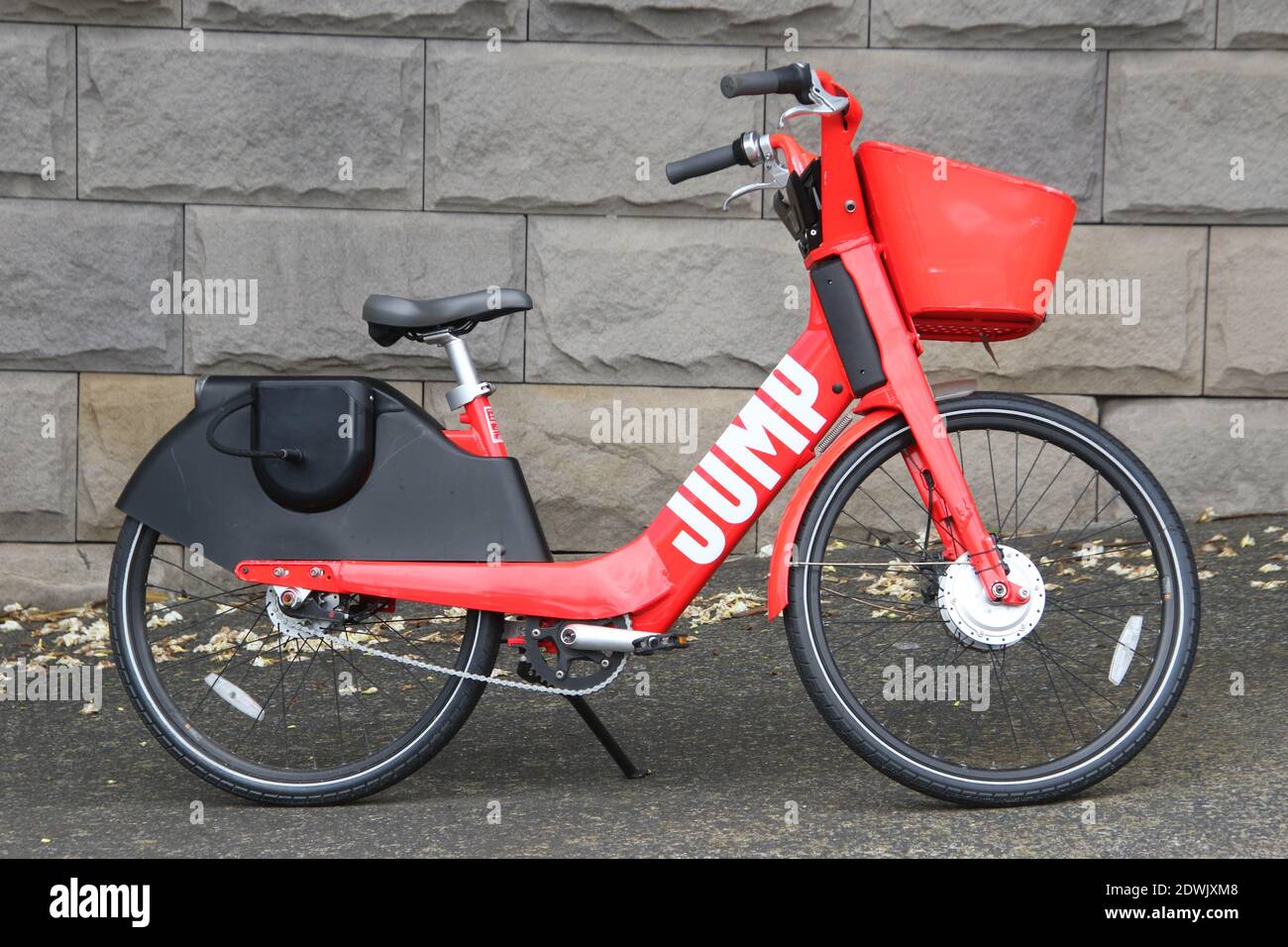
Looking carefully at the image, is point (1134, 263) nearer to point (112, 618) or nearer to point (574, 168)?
point (574, 168)

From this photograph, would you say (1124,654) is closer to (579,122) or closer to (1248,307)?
(1248,307)

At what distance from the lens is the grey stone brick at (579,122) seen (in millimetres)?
4730

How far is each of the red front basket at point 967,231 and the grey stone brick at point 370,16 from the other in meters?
2.28

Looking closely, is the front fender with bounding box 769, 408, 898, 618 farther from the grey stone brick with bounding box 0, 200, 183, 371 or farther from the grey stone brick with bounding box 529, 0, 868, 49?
the grey stone brick with bounding box 0, 200, 183, 371

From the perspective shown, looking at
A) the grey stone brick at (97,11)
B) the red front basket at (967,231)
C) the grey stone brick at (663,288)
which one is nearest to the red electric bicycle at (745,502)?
the red front basket at (967,231)

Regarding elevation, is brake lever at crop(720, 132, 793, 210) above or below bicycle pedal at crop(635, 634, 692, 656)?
above

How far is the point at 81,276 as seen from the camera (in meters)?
4.77

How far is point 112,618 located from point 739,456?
4.45 ft

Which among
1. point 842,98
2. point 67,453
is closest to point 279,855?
point 842,98

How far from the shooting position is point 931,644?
12.9 feet

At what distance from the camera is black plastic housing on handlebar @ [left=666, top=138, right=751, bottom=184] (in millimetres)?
2852

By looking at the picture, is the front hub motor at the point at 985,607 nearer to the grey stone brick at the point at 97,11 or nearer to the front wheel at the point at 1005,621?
the front wheel at the point at 1005,621

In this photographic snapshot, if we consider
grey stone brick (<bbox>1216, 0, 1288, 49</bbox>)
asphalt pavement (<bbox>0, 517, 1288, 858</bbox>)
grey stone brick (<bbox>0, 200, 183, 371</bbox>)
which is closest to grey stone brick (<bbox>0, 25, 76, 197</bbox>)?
grey stone brick (<bbox>0, 200, 183, 371</bbox>)

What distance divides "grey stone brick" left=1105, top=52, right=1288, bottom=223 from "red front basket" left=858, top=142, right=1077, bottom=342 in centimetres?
220
